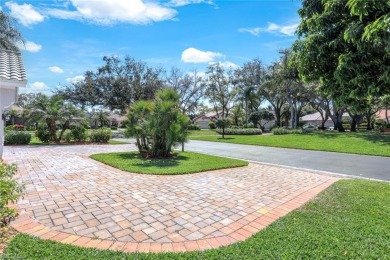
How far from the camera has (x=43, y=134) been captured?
54.7ft

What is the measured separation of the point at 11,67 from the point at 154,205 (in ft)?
18.0

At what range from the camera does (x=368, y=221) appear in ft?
12.5

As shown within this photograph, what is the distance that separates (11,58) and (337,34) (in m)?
8.59

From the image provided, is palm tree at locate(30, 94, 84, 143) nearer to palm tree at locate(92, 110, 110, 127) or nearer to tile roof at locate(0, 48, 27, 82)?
tile roof at locate(0, 48, 27, 82)

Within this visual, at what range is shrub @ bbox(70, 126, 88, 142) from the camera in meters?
17.7

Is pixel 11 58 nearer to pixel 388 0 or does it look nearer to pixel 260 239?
pixel 260 239

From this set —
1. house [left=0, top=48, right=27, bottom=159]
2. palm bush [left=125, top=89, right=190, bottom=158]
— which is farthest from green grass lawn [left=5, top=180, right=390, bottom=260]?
palm bush [left=125, top=89, right=190, bottom=158]

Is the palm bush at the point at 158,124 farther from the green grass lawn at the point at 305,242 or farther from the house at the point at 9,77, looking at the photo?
→ the green grass lawn at the point at 305,242

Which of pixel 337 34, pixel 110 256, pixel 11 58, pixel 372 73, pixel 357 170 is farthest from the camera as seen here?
pixel 357 170

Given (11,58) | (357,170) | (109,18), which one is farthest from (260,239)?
(109,18)

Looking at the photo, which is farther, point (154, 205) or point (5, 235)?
point (154, 205)

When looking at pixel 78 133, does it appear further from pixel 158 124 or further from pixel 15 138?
pixel 158 124

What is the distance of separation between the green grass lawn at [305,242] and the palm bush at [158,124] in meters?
6.99

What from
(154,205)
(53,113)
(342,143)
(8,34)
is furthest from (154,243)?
(8,34)
